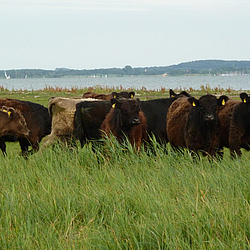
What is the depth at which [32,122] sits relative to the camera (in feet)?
34.3

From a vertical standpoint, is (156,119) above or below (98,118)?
below

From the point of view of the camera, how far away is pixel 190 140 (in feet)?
26.5

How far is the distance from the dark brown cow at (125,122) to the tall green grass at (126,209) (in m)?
0.92

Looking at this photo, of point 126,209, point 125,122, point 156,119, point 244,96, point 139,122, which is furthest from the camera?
point 156,119

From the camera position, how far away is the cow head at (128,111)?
7.29 m

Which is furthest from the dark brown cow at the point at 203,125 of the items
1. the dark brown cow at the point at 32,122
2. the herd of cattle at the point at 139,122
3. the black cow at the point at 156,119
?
the dark brown cow at the point at 32,122

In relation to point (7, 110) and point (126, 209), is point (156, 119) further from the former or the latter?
point (126, 209)

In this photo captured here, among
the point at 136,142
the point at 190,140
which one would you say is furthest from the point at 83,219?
the point at 190,140

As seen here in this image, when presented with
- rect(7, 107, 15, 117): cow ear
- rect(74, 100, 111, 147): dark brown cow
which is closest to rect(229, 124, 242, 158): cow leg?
rect(74, 100, 111, 147): dark brown cow

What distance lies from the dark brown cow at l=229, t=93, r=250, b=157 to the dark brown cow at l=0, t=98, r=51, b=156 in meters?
4.72

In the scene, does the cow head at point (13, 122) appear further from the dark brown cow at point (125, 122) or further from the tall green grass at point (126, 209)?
the tall green grass at point (126, 209)

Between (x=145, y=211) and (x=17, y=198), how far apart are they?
1.64 metres

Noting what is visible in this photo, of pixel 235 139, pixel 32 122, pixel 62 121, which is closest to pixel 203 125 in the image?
pixel 235 139

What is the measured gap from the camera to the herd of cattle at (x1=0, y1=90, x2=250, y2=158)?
25.3 ft
